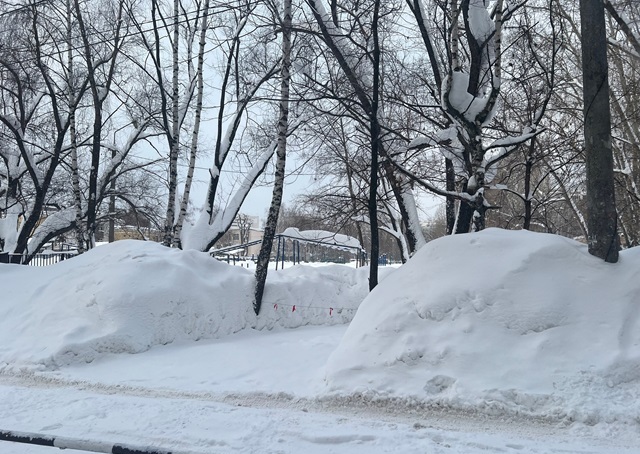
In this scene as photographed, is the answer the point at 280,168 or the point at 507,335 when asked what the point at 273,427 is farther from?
the point at 280,168

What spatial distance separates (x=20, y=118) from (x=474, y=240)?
20693 mm

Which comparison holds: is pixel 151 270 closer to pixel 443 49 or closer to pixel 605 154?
pixel 605 154

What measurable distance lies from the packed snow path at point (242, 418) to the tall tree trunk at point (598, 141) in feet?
9.04

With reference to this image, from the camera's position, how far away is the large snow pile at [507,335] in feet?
16.0

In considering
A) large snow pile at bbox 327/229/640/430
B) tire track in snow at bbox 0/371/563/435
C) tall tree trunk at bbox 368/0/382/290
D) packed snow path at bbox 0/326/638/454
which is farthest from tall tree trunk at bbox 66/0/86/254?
large snow pile at bbox 327/229/640/430

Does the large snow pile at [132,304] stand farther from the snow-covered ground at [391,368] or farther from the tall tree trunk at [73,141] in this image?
the tall tree trunk at [73,141]

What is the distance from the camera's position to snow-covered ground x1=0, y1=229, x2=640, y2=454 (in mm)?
4441

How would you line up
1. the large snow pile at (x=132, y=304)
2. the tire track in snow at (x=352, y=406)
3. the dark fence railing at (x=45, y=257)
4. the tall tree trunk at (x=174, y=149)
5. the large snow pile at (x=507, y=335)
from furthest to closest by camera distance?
1. the dark fence railing at (x=45, y=257)
2. the tall tree trunk at (x=174, y=149)
3. the large snow pile at (x=132, y=304)
4. the large snow pile at (x=507, y=335)
5. the tire track in snow at (x=352, y=406)

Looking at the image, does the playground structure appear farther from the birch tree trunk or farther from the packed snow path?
the packed snow path

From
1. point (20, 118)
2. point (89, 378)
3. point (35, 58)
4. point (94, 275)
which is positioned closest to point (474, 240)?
point (89, 378)

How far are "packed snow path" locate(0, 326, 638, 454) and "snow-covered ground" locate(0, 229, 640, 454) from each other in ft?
0.07

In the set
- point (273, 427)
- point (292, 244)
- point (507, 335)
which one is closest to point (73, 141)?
point (292, 244)

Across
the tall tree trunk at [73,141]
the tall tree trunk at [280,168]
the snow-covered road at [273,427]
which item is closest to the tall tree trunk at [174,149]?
the tall tree trunk at [73,141]

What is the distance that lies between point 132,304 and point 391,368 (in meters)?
5.13
